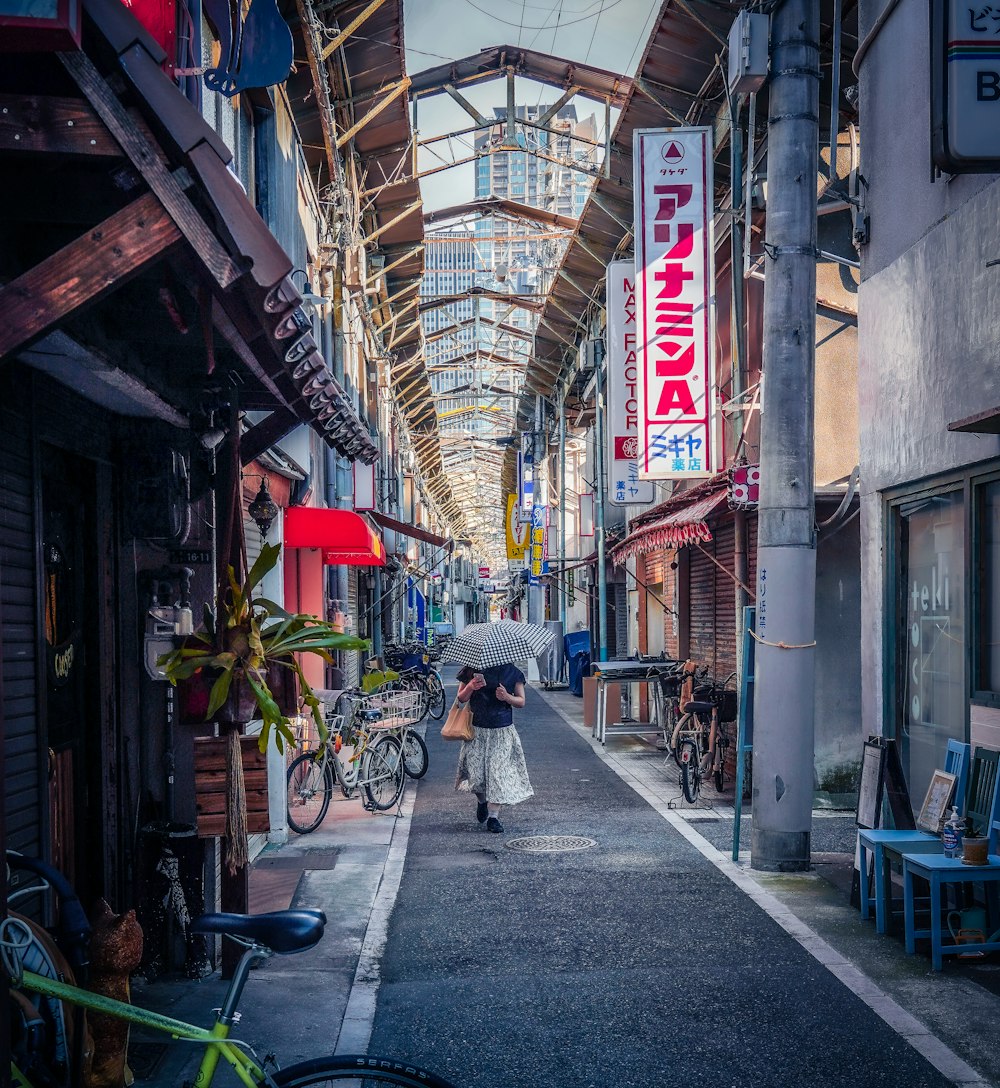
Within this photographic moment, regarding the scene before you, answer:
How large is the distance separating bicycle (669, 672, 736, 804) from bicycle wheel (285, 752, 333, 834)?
13.0 ft

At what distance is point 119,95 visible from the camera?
155 inches

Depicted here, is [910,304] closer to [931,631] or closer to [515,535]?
[931,631]

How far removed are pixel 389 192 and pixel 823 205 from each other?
11067 millimetres

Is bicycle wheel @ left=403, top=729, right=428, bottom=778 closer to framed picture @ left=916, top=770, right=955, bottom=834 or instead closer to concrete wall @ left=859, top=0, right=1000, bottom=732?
concrete wall @ left=859, top=0, right=1000, bottom=732

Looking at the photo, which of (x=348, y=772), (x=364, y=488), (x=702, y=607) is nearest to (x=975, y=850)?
(x=348, y=772)

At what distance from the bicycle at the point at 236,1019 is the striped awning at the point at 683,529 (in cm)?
961

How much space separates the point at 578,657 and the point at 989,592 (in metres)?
23.2

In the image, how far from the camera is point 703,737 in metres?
14.5

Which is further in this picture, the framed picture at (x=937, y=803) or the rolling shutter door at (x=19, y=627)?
the framed picture at (x=937, y=803)

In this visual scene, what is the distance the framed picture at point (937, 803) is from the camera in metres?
7.58

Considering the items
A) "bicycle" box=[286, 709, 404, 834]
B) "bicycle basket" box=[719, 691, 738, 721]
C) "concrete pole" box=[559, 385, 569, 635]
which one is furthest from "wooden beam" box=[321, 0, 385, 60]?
"concrete pole" box=[559, 385, 569, 635]

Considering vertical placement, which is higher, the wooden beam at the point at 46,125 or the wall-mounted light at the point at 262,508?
the wooden beam at the point at 46,125

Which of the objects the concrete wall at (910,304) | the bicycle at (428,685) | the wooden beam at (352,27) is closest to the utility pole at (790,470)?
the concrete wall at (910,304)

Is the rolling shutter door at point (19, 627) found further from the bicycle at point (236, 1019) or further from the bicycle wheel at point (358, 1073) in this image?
the bicycle wheel at point (358, 1073)
